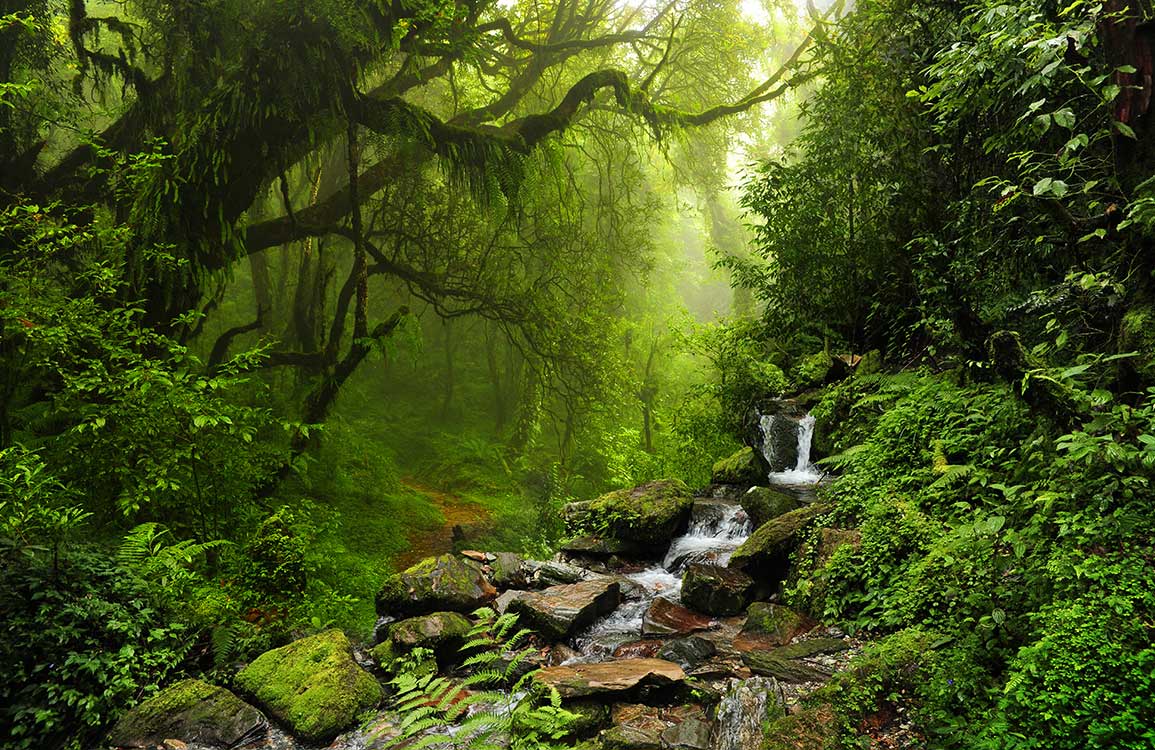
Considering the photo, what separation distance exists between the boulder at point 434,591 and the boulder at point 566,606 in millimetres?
594

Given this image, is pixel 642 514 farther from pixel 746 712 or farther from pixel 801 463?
pixel 746 712

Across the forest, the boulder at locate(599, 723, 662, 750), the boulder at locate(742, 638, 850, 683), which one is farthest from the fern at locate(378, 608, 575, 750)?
the boulder at locate(742, 638, 850, 683)

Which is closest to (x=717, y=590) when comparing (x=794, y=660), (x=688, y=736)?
(x=794, y=660)

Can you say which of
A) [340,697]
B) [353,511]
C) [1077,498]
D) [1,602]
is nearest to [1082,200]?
[1077,498]

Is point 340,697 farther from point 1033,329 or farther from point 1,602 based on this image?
point 1033,329

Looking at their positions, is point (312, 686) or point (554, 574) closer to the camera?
point (312, 686)

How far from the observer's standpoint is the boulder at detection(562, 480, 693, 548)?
7688mm

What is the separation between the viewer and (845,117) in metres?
9.01

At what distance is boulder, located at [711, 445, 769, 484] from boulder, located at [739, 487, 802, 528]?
1.44 meters

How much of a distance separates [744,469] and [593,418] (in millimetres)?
4744

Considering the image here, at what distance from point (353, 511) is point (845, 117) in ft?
38.1

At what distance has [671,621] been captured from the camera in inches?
218

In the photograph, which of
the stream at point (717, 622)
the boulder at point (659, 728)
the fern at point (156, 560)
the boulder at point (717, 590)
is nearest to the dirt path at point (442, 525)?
the stream at point (717, 622)

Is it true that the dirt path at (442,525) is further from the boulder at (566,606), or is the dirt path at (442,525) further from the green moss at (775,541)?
the green moss at (775,541)
